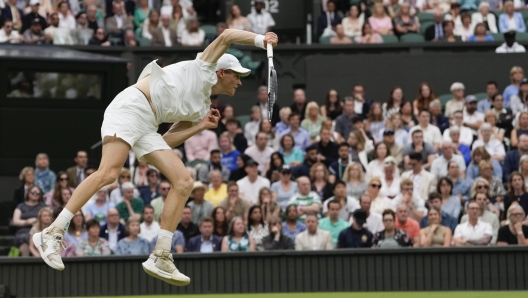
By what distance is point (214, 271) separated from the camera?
12203mm

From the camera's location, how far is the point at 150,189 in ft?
50.8

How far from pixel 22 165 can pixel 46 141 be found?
0.75 meters

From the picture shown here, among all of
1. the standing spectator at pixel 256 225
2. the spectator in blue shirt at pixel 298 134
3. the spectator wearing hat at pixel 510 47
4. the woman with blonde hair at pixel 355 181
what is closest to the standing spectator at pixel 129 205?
the standing spectator at pixel 256 225

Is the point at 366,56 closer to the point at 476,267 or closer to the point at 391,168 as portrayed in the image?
the point at 391,168

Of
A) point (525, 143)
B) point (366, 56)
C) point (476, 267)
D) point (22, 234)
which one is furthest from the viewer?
point (366, 56)

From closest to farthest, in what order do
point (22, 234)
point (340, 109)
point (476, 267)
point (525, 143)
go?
point (476, 267) → point (22, 234) → point (525, 143) → point (340, 109)

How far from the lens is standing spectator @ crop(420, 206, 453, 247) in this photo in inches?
537

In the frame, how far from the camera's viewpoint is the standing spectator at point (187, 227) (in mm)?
14117

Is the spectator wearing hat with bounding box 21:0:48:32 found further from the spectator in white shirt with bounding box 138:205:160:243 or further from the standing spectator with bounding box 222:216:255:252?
the standing spectator with bounding box 222:216:255:252

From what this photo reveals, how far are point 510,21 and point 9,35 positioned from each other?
8731 millimetres

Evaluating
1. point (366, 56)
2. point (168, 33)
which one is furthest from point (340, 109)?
point (168, 33)

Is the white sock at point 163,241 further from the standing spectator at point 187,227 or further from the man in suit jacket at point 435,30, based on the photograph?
the man in suit jacket at point 435,30

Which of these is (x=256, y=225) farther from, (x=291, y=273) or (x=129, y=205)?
(x=129, y=205)

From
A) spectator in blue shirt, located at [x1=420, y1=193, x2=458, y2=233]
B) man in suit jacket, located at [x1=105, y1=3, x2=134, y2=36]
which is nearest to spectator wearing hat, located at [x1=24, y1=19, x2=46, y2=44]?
man in suit jacket, located at [x1=105, y1=3, x2=134, y2=36]
